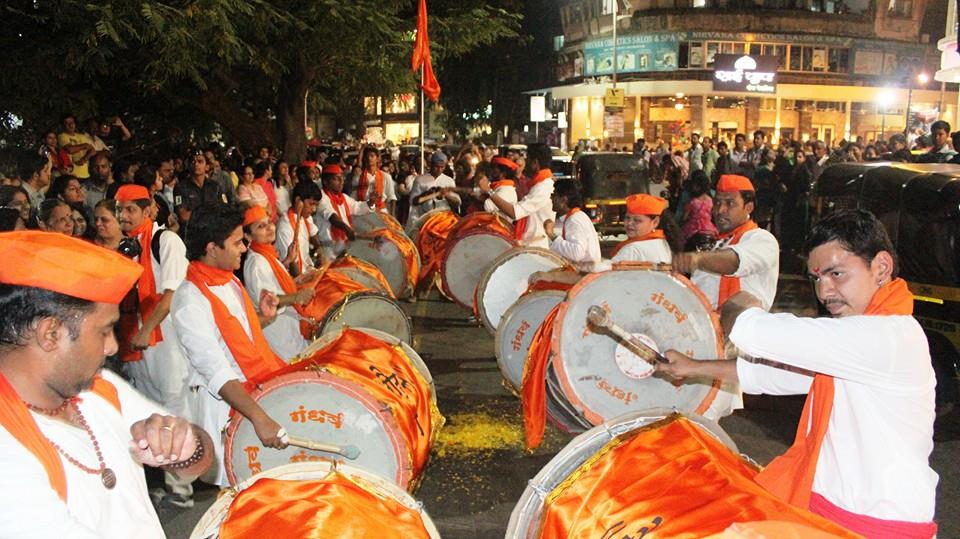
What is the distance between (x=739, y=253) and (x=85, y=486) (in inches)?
156

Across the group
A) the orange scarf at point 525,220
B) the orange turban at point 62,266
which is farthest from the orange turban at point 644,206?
the orange turban at point 62,266

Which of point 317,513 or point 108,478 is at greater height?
point 108,478

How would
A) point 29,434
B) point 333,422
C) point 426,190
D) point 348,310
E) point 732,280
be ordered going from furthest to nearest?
point 426,190, point 348,310, point 732,280, point 333,422, point 29,434

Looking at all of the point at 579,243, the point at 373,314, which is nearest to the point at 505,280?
the point at 579,243

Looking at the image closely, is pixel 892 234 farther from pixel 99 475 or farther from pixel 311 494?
pixel 99 475

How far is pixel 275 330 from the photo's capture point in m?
5.99

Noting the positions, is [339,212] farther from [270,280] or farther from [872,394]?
[872,394]

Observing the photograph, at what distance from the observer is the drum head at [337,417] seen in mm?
4062

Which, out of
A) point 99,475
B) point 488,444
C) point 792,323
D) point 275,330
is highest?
point 792,323

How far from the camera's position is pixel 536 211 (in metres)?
9.45

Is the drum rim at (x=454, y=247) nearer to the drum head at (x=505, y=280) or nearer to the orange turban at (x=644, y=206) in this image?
the drum head at (x=505, y=280)

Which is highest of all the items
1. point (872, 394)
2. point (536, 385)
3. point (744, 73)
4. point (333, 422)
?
point (744, 73)

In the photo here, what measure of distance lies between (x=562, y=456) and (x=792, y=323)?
3.25ft

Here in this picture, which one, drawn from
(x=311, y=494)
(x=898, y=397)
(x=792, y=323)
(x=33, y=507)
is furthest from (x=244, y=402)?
(x=898, y=397)
